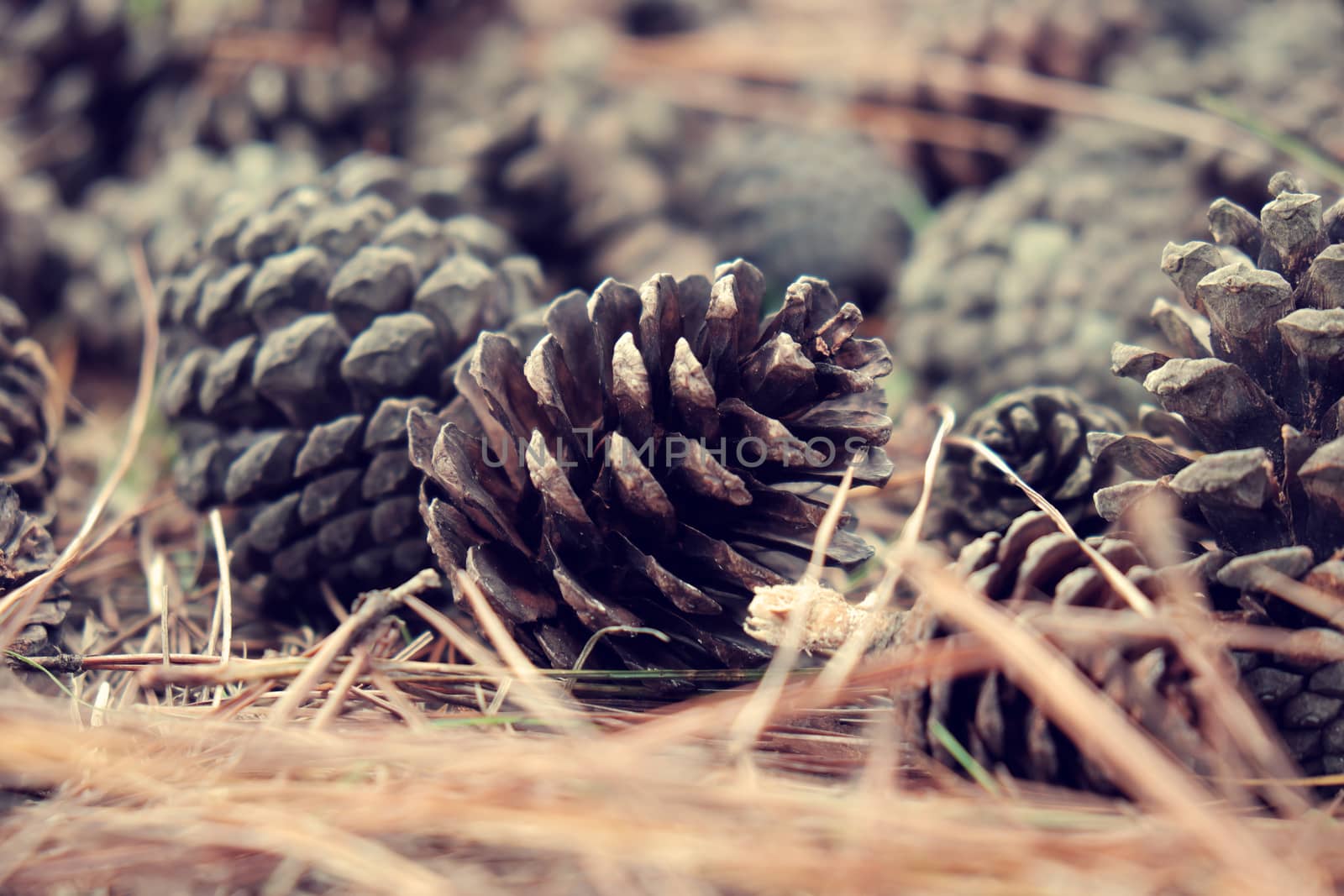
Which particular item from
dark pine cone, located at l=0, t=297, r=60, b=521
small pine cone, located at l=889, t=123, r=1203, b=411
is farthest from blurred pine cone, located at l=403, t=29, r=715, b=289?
dark pine cone, located at l=0, t=297, r=60, b=521

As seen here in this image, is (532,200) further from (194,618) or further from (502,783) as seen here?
(502,783)

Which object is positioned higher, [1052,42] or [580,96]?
[1052,42]

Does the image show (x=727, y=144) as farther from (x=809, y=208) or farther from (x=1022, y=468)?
(x=1022, y=468)

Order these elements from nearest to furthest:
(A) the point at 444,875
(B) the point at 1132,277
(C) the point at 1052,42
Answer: (A) the point at 444,875, (B) the point at 1132,277, (C) the point at 1052,42

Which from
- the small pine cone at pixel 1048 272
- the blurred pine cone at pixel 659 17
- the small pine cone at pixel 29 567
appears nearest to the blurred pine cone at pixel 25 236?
the small pine cone at pixel 29 567

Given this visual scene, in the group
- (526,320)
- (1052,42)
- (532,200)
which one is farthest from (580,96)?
(1052,42)

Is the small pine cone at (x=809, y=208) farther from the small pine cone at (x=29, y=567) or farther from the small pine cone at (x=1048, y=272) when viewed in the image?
the small pine cone at (x=29, y=567)

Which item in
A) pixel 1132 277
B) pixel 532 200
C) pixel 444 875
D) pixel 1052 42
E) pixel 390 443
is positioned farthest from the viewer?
pixel 1052 42
